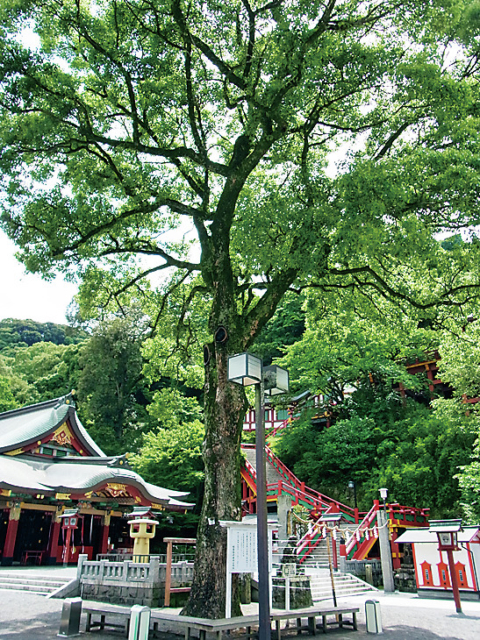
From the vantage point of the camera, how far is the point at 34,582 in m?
14.6

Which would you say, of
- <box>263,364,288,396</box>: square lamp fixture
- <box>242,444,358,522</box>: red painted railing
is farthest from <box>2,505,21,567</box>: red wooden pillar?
<box>263,364,288,396</box>: square lamp fixture

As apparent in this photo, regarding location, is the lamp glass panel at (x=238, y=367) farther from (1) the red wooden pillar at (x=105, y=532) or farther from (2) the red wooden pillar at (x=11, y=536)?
(1) the red wooden pillar at (x=105, y=532)

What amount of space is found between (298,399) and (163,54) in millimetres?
24062

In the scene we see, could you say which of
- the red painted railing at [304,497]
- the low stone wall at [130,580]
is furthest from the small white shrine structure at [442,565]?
the low stone wall at [130,580]

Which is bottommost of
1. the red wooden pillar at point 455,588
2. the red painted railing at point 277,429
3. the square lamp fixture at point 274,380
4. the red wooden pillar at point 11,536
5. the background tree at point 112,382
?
the red wooden pillar at point 455,588

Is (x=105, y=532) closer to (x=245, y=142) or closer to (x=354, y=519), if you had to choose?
(x=354, y=519)

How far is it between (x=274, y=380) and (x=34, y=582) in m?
12.7

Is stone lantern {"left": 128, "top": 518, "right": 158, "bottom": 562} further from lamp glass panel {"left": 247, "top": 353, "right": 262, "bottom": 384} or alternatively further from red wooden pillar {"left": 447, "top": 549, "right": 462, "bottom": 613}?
lamp glass panel {"left": 247, "top": 353, "right": 262, "bottom": 384}

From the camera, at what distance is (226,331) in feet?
30.0

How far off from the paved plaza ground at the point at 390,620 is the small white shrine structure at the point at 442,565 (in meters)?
0.69

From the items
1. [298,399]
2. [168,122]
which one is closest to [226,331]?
[168,122]

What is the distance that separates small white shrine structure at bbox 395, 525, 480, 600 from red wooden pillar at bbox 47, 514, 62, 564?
1447 cm

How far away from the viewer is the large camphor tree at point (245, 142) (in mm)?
8367

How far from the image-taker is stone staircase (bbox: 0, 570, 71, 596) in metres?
14.0
